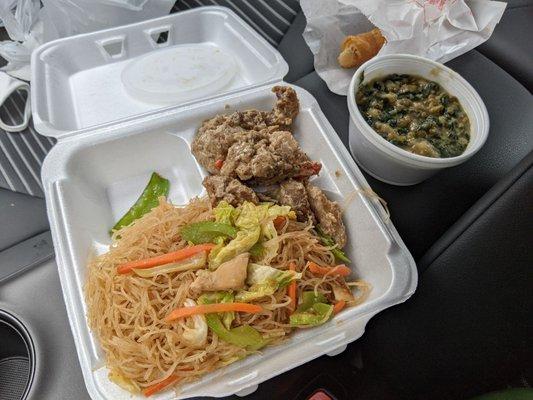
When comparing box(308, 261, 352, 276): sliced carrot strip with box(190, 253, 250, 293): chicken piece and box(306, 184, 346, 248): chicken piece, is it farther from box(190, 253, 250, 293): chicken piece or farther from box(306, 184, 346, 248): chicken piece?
box(190, 253, 250, 293): chicken piece

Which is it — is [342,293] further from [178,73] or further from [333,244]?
[178,73]

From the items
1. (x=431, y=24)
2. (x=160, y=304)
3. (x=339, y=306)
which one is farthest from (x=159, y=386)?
(x=431, y=24)

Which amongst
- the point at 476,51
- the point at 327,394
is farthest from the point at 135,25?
the point at 327,394

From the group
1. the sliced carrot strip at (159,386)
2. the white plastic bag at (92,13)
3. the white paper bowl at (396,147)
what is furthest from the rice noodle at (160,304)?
the white plastic bag at (92,13)

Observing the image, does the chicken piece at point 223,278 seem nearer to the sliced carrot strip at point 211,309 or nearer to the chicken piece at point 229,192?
the sliced carrot strip at point 211,309

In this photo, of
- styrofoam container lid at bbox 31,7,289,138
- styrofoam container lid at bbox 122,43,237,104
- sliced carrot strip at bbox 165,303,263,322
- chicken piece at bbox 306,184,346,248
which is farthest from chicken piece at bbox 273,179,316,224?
styrofoam container lid at bbox 122,43,237,104

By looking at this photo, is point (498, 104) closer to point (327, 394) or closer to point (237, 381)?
point (327, 394)
